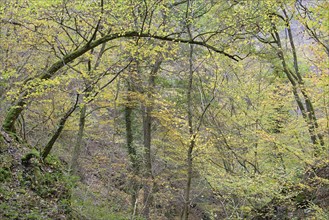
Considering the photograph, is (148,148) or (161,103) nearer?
(161,103)

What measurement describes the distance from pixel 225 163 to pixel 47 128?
20.2 feet

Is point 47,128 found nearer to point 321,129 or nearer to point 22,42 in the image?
point 22,42

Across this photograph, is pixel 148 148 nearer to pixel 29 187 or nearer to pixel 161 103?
pixel 161 103

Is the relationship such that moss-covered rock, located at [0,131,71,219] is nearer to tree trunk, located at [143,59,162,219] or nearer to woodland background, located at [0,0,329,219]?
woodland background, located at [0,0,329,219]

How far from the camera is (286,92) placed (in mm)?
11781

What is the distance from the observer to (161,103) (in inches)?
396

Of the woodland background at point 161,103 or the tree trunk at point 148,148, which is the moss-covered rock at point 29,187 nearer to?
the woodland background at point 161,103

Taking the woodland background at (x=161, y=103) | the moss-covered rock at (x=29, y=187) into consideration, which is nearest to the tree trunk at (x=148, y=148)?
the woodland background at (x=161, y=103)

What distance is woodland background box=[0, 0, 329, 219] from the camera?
653 cm

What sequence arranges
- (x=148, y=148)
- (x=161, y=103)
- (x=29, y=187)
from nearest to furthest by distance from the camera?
(x=29, y=187), (x=161, y=103), (x=148, y=148)

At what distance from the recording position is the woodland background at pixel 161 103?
6531 mm

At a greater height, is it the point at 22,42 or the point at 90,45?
the point at 22,42

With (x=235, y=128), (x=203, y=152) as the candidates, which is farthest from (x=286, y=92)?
(x=203, y=152)

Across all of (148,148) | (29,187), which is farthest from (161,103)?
(29,187)
